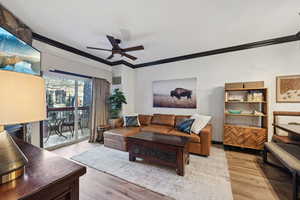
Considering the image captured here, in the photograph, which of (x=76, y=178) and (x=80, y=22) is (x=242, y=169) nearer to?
(x=76, y=178)

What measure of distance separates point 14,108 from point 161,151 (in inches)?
79.7

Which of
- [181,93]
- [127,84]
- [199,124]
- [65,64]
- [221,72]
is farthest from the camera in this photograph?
[127,84]

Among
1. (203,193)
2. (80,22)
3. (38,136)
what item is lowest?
(203,193)

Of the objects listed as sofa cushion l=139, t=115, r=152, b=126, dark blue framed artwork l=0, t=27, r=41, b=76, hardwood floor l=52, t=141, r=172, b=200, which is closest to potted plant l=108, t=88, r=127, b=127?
sofa cushion l=139, t=115, r=152, b=126

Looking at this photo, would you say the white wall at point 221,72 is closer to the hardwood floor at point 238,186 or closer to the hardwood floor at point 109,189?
the hardwood floor at point 238,186

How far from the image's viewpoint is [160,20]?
7.51 ft

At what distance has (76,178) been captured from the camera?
76 cm

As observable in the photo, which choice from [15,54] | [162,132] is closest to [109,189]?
[162,132]

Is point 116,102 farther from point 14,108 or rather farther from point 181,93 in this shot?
point 14,108

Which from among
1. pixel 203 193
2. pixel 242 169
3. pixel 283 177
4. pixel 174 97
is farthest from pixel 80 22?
pixel 283 177

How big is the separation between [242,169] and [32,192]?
294 cm

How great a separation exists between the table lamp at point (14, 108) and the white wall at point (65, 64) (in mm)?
2680

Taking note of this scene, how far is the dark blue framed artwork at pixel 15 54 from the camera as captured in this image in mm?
1924

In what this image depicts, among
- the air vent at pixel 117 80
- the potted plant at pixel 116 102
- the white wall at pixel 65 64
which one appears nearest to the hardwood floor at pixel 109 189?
the white wall at pixel 65 64
